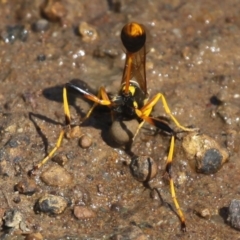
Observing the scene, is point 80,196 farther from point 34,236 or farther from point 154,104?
point 154,104

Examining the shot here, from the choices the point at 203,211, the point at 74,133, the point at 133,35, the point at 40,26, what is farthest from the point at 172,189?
the point at 40,26

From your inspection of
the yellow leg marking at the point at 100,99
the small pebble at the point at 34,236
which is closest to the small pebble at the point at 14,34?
the yellow leg marking at the point at 100,99

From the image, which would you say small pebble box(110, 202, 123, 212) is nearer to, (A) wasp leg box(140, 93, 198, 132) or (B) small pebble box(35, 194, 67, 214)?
(B) small pebble box(35, 194, 67, 214)

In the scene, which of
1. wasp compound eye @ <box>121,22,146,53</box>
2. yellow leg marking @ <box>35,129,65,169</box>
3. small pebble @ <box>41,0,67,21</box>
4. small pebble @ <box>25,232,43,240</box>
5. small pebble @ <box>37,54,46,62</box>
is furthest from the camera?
small pebble @ <box>41,0,67,21</box>

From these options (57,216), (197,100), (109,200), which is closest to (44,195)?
(57,216)

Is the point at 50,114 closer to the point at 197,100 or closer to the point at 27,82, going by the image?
the point at 27,82

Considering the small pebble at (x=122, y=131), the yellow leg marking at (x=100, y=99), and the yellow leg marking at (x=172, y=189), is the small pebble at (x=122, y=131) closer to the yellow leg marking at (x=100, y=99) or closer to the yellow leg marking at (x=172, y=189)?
the yellow leg marking at (x=100, y=99)

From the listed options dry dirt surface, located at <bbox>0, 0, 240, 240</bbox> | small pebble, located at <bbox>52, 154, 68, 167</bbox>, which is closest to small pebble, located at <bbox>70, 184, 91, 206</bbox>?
dry dirt surface, located at <bbox>0, 0, 240, 240</bbox>
